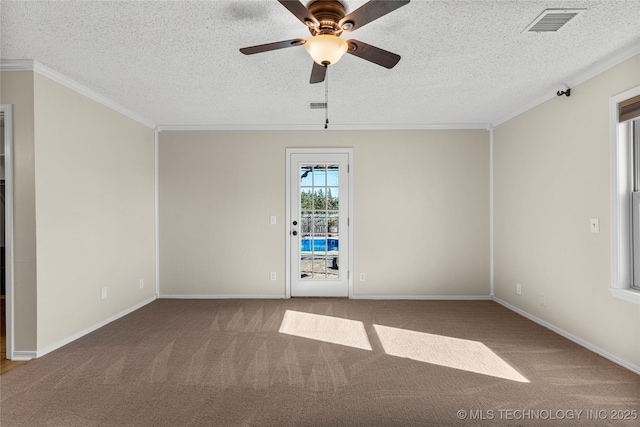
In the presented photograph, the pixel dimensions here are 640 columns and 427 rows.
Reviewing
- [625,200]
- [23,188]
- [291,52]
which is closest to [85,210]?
[23,188]

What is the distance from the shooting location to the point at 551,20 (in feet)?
7.23

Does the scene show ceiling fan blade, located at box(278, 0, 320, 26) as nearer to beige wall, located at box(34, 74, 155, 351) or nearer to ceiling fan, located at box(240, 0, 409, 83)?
ceiling fan, located at box(240, 0, 409, 83)

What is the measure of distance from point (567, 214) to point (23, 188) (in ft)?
16.2

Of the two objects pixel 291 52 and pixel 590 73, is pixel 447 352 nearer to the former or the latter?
pixel 590 73

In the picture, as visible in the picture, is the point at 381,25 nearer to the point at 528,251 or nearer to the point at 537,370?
the point at 537,370

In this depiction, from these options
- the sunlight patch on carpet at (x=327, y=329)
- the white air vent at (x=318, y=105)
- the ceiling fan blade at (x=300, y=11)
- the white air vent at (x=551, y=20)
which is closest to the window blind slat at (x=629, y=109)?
the white air vent at (x=551, y=20)

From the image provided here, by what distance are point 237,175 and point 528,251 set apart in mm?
3853

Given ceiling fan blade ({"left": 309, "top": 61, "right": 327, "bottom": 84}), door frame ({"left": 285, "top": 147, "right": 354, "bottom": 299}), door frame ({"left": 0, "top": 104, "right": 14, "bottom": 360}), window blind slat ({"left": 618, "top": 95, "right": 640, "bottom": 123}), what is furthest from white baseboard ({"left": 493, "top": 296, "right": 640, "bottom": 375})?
door frame ({"left": 0, "top": 104, "right": 14, "bottom": 360})

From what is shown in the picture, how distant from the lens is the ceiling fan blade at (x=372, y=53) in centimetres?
209

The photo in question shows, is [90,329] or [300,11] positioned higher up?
[300,11]

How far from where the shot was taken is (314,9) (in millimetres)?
1981

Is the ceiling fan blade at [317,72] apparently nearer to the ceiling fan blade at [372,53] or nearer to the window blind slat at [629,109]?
the ceiling fan blade at [372,53]

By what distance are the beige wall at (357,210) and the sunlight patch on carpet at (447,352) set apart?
1.51 meters

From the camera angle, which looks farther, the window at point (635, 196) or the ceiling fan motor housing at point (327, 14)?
the window at point (635, 196)
